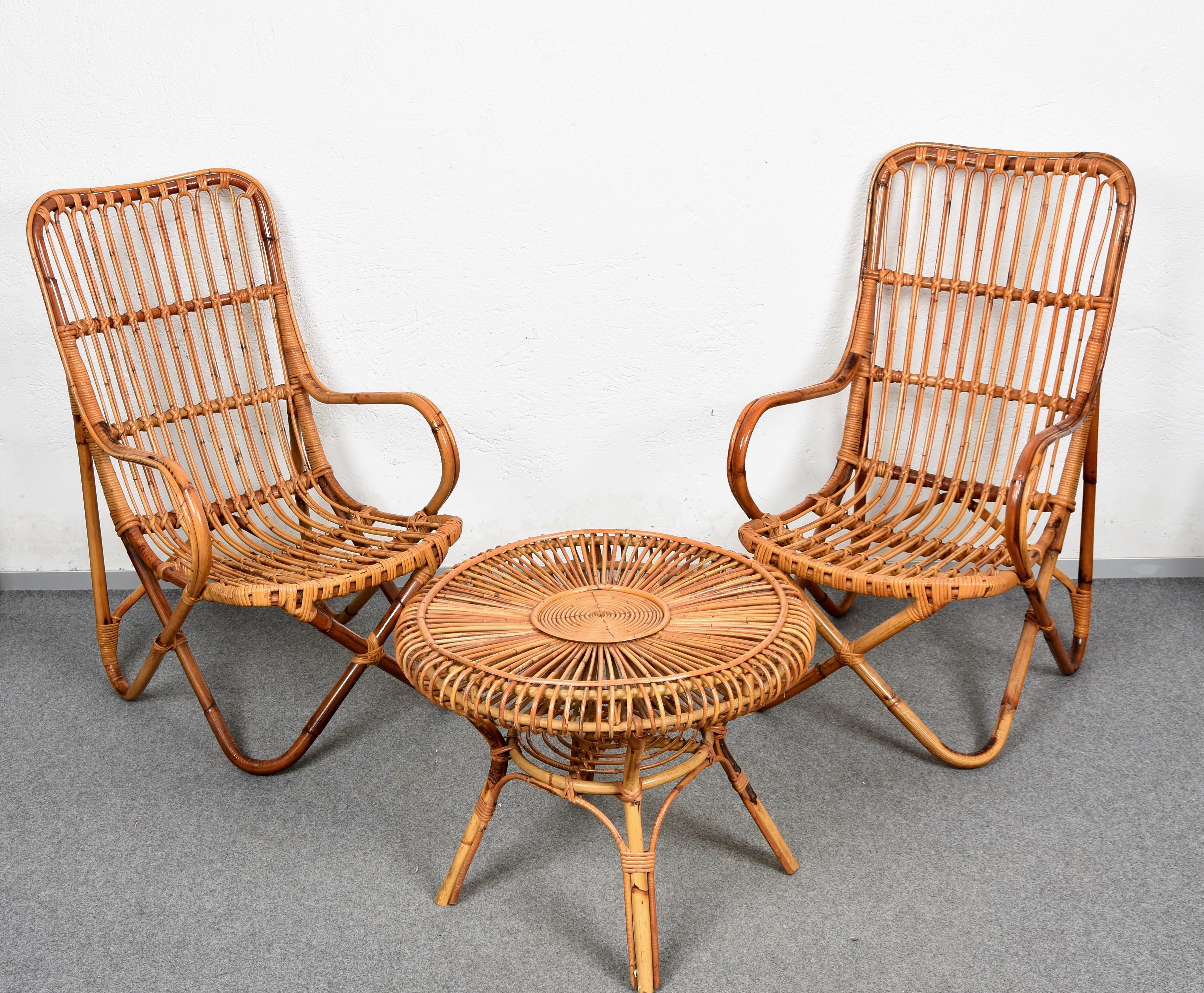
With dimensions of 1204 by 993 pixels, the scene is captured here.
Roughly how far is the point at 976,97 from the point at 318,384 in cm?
172

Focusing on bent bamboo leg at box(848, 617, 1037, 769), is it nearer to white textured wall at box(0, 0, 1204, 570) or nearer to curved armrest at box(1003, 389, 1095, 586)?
curved armrest at box(1003, 389, 1095, 586)

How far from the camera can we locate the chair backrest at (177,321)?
2.41 m

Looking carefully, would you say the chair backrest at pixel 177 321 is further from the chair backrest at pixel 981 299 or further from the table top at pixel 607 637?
the chair backrest at pixel 981 299

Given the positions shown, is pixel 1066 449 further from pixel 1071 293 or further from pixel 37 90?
pixel 37 90

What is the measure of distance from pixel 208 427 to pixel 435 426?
2.61 feet

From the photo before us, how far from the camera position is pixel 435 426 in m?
2.36

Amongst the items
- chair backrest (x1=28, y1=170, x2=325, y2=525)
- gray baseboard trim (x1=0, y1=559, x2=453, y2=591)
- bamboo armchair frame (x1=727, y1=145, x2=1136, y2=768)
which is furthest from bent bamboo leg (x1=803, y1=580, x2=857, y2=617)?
gray baseboard trim (x1=0, y1=559, x2=453, y2=591)

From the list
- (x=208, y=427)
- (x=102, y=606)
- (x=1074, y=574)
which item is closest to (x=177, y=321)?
(x=208, y=427)

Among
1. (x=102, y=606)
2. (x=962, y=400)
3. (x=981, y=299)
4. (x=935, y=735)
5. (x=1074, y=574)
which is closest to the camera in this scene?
(x=935, y=735)

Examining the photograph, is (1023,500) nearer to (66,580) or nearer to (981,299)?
(981,299)

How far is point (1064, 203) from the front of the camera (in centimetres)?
260

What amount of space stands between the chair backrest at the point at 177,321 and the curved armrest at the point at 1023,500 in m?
1.60

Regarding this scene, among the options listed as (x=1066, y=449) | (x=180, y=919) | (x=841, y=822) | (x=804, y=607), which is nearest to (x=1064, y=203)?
(x=1066, y=449)

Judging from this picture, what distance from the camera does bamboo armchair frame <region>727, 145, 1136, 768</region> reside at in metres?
2.17
